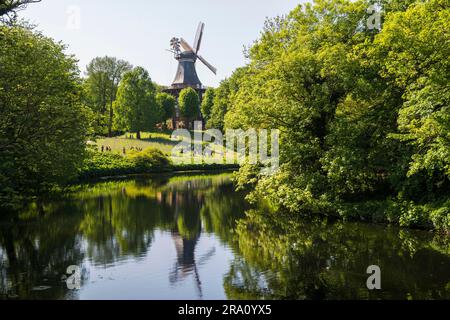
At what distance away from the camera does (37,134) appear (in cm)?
2592

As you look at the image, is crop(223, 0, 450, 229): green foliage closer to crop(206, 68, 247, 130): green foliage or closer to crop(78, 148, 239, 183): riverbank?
crop(78, 148, 239, 183): riverbank

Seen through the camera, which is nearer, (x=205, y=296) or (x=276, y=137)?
(x=205, y=296)

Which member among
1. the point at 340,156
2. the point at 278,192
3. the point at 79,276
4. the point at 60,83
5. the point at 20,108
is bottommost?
the point at 79,276

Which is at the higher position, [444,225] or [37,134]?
[37,134]

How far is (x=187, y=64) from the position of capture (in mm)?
99938

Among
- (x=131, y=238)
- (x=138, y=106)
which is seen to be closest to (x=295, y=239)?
(x=131, y=238)

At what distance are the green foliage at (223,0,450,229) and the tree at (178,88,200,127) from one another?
202ft

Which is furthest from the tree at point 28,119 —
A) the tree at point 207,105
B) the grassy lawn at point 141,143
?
the tree at point 207,105

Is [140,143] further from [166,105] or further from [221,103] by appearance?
[166,105]

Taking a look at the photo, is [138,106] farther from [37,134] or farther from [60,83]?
[37,134]

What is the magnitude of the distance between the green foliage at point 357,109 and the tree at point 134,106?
50.6 m

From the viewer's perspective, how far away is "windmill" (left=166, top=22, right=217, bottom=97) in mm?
99125

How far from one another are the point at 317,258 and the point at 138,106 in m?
65.6

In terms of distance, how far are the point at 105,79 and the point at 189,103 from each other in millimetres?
16154
